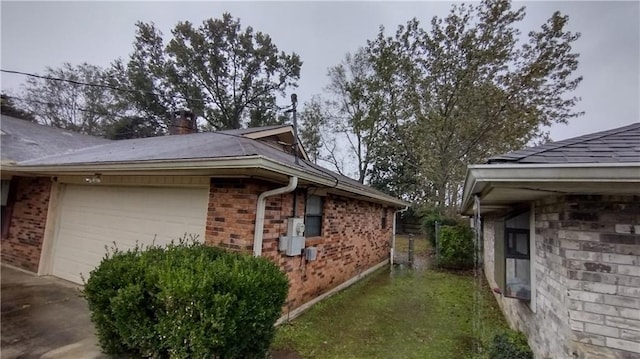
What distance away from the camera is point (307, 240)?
5.35 meters

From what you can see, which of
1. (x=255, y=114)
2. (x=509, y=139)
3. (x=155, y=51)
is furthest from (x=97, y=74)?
(x=509, y=139)

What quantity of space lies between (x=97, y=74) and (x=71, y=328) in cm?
2441

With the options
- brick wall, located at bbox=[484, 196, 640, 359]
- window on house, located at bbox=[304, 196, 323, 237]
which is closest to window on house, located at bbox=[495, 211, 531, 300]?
brick wall, located at bbox=[484, 196, 640, 359]

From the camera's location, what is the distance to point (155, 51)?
74.1ft

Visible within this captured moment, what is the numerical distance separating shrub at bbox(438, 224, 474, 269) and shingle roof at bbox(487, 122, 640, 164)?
863 cm

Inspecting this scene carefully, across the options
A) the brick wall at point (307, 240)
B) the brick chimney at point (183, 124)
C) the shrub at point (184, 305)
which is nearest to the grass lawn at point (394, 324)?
the brick wall at point (307, 240)

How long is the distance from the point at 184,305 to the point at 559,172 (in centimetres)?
313

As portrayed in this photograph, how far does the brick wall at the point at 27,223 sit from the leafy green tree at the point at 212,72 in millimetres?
15072

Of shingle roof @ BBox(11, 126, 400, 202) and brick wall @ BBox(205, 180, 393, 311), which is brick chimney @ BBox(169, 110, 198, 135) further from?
brick wall @ BBox(205, 180, 393, 311)

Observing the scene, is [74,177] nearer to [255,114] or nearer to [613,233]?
[613,233]

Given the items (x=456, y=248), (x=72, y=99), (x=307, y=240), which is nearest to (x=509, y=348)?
(x=307, y=240)

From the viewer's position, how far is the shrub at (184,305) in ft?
8.34

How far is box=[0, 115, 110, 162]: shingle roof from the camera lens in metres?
7.70

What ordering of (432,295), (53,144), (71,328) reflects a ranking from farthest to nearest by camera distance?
(53,144), (432,295), (71,328)
